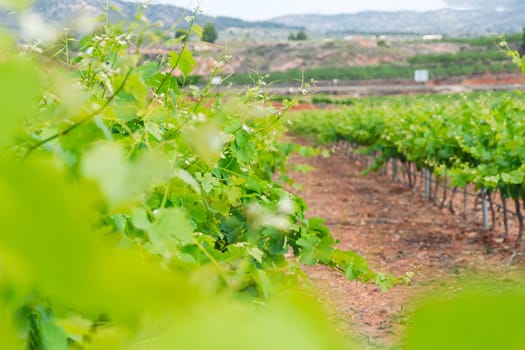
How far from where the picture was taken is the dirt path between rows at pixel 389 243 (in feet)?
21.3

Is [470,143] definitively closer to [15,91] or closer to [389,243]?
[389,243]

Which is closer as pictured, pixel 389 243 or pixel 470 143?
pixel 470 143

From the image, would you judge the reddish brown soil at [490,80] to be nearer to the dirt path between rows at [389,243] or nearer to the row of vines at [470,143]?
the row of vines at [470,143]

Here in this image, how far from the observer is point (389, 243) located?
369 inches

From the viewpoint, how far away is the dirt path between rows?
649 centimetres

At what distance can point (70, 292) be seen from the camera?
285 mm

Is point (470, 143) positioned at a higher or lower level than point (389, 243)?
higher

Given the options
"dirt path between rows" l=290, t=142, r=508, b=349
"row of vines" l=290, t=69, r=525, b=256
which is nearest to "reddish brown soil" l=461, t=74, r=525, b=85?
"row of vines" l=290, t=69, r=525, b=256

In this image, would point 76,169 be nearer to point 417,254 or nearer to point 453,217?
point 417,254

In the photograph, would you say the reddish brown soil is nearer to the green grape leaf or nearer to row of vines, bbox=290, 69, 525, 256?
row of vines, bbox=290, 69, 525, 256

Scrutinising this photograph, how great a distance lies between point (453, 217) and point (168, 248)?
33.7 feet

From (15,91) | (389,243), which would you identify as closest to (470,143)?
(389,243)

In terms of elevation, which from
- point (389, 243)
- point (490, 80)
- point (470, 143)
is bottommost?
point (490, 80)

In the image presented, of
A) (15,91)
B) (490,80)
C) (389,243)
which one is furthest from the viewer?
(490,80)
